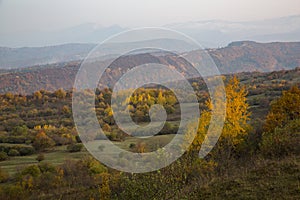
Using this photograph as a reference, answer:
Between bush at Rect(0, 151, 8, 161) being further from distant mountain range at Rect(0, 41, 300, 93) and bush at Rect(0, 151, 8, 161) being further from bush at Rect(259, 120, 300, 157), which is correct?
bush at Rect(259, 120, 300, 157)

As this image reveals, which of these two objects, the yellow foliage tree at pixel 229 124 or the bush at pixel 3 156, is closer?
the yellow foliage tree at pixel 229 124

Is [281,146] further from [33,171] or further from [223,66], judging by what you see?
[223,66]

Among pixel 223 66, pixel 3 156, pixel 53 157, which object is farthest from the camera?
pixel 223 66

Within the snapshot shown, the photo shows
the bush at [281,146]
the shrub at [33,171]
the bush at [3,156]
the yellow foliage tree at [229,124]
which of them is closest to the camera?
the bush at [281,146]

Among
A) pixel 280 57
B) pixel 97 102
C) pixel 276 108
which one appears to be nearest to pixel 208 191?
pixel 276 108

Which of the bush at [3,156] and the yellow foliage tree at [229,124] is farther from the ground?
the yellow foliage tree at [229,124]

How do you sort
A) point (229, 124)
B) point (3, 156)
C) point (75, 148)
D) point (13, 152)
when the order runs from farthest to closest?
1. point (13, 152)
2. point (75, 148)
3. point (3, 156)
4. point (229, 124)

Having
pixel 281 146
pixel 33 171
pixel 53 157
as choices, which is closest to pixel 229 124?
pixel 281 146

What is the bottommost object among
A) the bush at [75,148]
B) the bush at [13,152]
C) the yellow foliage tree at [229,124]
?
the bush at [13,152]

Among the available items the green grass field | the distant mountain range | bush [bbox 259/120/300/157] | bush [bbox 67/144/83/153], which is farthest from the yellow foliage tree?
the distant mountain range

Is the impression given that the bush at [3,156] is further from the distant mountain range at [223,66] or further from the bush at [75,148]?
the distant mountain range at [223,66]

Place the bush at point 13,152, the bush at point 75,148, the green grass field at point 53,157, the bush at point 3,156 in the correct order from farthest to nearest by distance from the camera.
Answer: the bush at point 13,152 < the bush at point 75,148 < the bush at point 3,156 < the green grass field at point 53,157

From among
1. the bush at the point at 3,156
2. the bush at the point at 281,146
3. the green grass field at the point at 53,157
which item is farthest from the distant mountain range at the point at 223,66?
the bush at the point at 281,146

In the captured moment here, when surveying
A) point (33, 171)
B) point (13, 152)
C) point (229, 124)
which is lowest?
point (13, 152)
